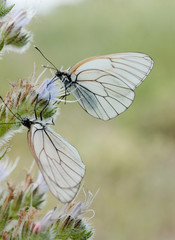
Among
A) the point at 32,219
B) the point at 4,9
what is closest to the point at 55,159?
the point at 32,219

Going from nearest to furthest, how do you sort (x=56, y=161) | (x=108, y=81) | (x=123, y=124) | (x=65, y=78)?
(x=56, y=161), (x=65, y=78), (x=108, y=81), (x=123, y=124)

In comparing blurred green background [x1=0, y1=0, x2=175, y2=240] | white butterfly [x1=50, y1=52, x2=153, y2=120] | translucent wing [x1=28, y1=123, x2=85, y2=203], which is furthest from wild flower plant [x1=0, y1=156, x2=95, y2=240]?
blurred green background [x1=0, y1=0, x2=175, y2=240]

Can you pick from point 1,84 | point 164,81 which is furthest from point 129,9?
point 1,84

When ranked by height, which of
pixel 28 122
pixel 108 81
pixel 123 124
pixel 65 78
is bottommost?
pixel 28 122

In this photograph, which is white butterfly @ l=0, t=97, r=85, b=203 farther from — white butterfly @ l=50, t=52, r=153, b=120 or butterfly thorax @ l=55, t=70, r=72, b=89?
white butterfly @ l=50, t=52, r=153, b=120

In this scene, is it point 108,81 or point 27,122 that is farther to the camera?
point 108,81

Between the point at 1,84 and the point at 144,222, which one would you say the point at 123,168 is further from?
the point at 1,84

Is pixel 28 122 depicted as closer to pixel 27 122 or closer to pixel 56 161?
pixel 27 122
